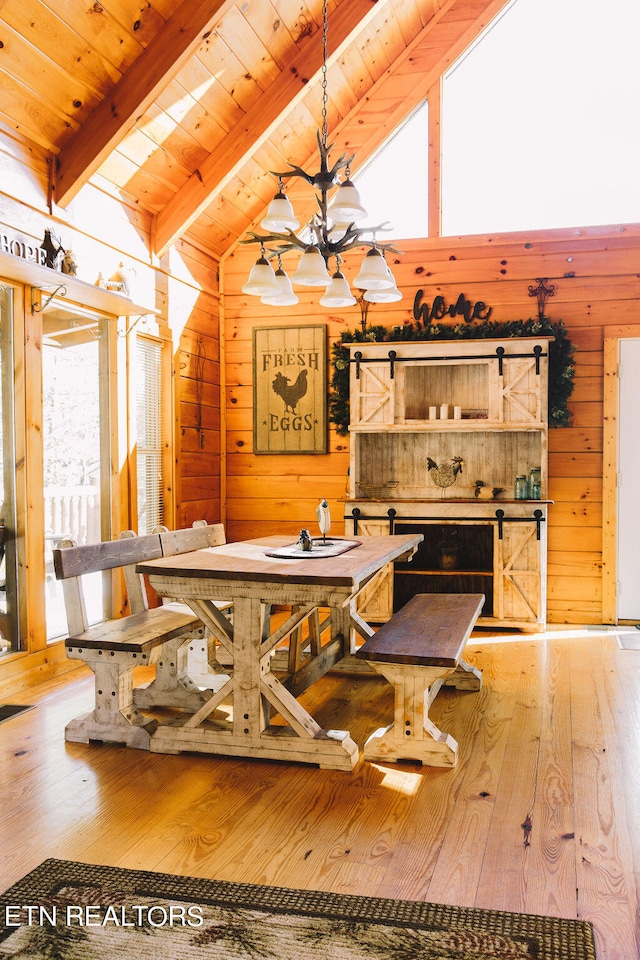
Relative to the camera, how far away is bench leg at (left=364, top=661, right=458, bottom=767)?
3.02 meters

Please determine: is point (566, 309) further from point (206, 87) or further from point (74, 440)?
point (74, 440)

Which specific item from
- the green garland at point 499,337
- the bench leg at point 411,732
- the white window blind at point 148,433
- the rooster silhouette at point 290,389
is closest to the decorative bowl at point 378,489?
the green garland at point 499,337

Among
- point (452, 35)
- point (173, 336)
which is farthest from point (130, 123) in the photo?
point (452, 35)

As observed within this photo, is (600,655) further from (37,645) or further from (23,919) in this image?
(23,919)

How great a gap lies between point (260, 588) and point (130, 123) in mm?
2785

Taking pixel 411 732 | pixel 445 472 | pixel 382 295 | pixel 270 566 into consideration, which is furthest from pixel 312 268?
pixel 445 472

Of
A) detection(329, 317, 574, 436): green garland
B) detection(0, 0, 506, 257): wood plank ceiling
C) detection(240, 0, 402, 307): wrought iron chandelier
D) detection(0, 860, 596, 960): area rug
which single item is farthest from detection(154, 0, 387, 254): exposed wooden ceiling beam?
detection(0, 860, 596, 960): area rug

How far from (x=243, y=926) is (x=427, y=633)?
5.31 ft

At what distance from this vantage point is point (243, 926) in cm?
194

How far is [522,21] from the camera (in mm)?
5938

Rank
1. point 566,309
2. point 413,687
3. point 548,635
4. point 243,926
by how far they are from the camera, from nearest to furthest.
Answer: point 243,926 → point 413,687 → point 548,635 → point 566,309

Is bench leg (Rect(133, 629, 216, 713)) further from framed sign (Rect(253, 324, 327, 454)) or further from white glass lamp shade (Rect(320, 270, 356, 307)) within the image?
framed sign (Rect(253, 324, 327, 454))

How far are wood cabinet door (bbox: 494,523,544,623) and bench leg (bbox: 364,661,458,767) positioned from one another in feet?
8.43

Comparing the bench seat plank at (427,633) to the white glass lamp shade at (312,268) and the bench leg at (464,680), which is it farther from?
the white glass lamp shade at (312,268)
